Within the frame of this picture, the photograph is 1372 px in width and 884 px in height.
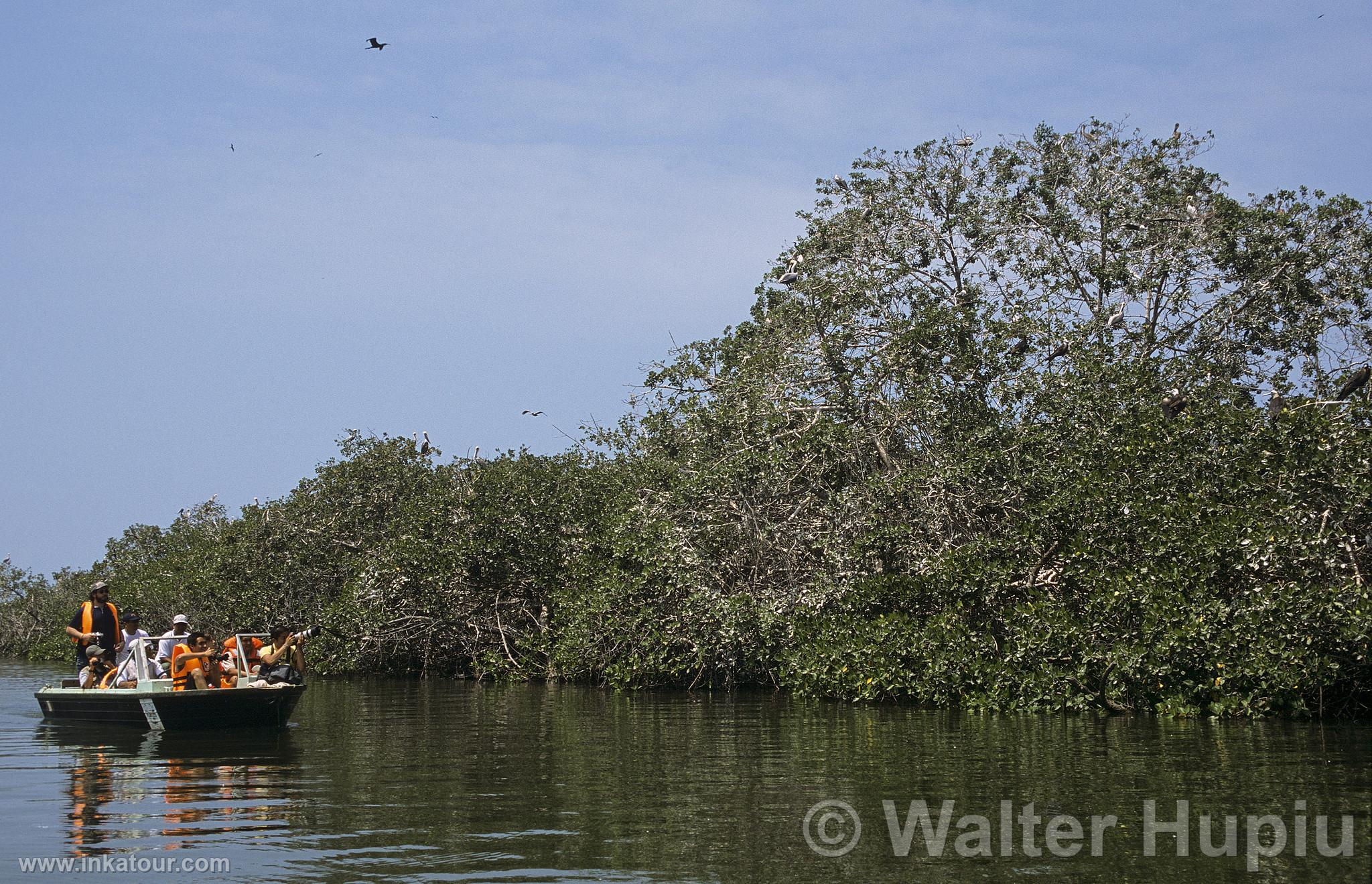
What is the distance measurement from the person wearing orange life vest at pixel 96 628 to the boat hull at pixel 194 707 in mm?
806

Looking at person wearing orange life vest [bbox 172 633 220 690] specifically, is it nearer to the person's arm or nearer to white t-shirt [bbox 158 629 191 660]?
white t-shirt [bbox 158 629 191 660]

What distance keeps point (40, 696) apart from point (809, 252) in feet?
47.9

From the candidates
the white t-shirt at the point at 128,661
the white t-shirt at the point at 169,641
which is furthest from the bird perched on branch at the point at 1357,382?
the white t-shirt at the point at 128,661

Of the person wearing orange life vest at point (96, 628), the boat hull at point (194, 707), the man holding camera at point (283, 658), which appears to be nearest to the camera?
the boat hull at point (194, 707)

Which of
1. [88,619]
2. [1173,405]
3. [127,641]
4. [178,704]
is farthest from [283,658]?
[1173,405]

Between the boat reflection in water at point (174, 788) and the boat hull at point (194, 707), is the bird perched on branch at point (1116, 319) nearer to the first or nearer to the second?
the boat hull at point (194, 707)

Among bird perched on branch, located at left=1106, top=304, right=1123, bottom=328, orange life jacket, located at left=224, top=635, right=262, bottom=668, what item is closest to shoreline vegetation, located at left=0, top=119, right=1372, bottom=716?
bird perched on branch, located at left=1106, top=304, right=1123, bottom=328

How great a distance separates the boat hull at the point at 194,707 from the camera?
14352 millimetres

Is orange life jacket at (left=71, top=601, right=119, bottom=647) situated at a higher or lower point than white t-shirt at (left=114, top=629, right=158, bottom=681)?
higher

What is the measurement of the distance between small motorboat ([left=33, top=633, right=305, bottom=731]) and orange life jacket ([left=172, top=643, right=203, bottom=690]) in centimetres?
9

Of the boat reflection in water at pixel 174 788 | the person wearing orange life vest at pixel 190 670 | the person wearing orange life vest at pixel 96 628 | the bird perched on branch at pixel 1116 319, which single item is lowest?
the boat reflection in water at pixel 174 788

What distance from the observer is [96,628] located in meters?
16.0

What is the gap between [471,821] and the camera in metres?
8.87

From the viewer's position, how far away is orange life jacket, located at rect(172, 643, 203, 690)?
1480 cm
